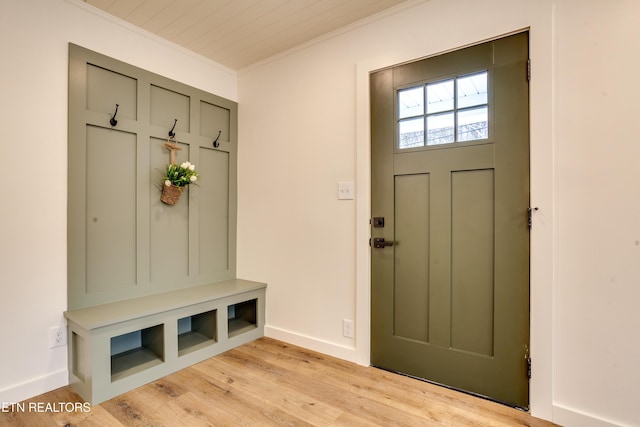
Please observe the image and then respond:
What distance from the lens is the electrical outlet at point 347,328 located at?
2.41 m

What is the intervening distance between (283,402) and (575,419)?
152cm

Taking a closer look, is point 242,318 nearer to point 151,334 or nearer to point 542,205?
point 151,334

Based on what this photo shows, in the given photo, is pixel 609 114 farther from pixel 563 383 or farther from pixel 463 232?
pixel 563 383

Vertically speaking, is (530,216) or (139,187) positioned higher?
(139,187)

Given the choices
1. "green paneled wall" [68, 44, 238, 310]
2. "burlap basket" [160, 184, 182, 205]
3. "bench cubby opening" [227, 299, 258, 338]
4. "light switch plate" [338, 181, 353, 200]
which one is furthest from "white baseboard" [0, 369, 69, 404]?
"light switch plate" [338, 181, 353, 200]

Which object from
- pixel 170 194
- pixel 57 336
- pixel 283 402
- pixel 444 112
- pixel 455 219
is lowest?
pixel 283 402

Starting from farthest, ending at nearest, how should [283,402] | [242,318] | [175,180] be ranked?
1. [242,318]
2. [175,180]
3. [283,402]

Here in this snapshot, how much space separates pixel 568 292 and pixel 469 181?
76 cm

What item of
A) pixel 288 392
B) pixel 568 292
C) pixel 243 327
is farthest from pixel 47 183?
pixel 568 292

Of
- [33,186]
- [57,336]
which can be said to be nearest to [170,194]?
[33,186]

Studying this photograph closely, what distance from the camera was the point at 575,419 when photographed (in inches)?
64.0

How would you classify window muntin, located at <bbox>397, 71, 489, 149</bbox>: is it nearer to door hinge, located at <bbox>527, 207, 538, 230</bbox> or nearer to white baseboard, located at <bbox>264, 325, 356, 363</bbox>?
door hinge, located at <bbox>527, 207, 538, 230</bbox>

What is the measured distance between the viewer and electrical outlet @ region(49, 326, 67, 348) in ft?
6.57

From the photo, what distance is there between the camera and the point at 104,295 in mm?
2242
